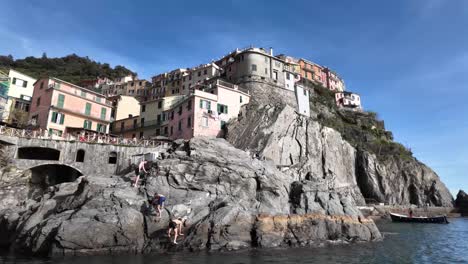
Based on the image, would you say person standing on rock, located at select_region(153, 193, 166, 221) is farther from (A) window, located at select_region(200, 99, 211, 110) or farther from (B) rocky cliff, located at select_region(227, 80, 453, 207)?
(A) window, located at select_region(200, 99, 211, 110)

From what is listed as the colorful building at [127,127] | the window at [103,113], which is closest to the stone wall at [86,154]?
the window at [103,113]

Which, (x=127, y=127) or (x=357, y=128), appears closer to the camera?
(x=127, y=127)

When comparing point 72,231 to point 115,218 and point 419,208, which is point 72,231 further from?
point 419,208

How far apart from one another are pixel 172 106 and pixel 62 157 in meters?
21.2

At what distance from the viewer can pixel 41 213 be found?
24469mm

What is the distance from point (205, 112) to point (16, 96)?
105 feet

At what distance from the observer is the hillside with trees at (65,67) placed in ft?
371

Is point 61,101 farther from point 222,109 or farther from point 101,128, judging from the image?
point 222,109

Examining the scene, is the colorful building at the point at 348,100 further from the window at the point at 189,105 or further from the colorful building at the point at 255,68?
the window at the point at 189,105

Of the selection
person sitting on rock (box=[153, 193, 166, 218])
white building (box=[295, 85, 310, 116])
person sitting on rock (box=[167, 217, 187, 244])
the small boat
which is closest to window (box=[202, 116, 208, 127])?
white building (box=[295, 85, 310, 116])

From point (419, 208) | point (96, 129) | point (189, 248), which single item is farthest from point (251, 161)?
point (419, 208)

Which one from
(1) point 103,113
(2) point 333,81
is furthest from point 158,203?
(2) point 333,81

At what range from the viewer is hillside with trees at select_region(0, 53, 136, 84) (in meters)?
113

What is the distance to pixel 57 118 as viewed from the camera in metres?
43.9
